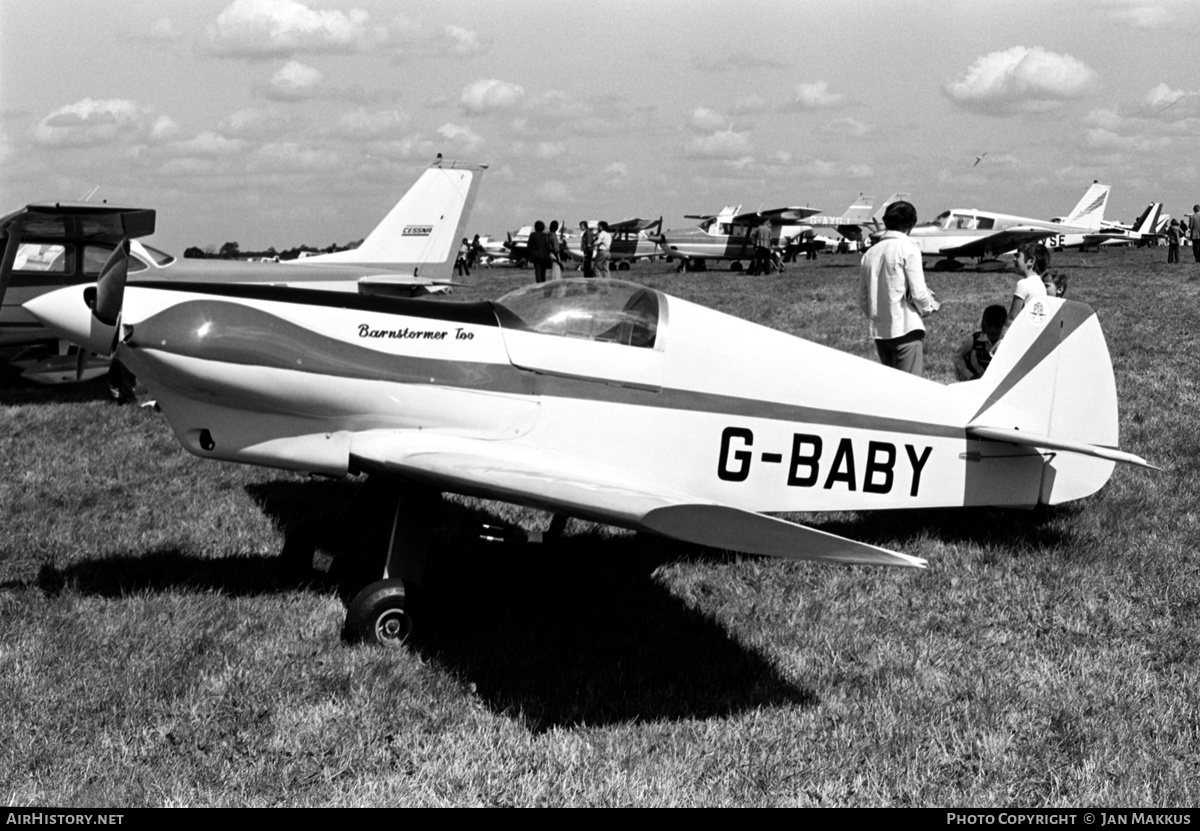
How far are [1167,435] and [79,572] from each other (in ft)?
28.8

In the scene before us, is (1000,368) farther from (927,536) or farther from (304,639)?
(304,639)

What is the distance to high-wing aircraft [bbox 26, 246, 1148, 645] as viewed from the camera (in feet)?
15.6

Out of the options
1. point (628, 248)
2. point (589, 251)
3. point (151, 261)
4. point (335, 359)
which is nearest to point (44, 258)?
point (151, 261)

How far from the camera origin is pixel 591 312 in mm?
5184

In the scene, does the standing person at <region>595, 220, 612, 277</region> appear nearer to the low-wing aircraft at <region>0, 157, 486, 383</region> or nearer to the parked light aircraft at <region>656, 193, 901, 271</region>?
the parked light aircraft at <region>656, 193, 901, 271</region>

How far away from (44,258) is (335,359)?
9359mm

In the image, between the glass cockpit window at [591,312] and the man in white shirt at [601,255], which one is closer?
the glass cockpit window at [591,312]

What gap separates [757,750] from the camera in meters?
3.92

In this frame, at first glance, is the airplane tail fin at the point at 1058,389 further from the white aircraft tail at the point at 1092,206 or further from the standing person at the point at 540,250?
the white aircraft tail at the point at 1092,206

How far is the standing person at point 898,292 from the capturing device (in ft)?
24.7

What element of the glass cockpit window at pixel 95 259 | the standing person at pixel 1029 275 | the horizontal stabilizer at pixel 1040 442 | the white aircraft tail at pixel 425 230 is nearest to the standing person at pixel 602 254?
the white aircraft tail at pixel 425 230

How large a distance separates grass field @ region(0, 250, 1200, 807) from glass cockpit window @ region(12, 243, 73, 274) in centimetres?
570

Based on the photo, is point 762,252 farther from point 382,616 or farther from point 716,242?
point 382,616

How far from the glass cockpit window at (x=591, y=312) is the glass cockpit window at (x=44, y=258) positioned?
9.24 metres
